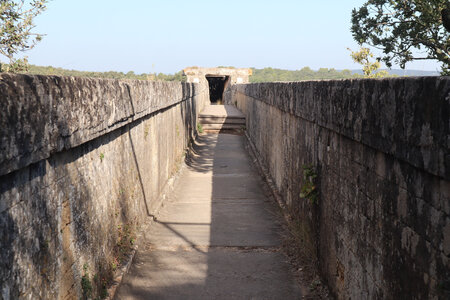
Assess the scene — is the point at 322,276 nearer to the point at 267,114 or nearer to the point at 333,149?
the point at 333,149

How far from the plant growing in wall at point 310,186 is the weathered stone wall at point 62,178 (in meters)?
1.87

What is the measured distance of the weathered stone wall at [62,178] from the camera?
2.20m

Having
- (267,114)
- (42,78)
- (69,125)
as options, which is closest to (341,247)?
(69,125)

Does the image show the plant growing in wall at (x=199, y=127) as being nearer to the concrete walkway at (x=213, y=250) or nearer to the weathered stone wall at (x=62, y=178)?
the concrete walkway at (x=213, y=250)

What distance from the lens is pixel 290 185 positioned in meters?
6.35

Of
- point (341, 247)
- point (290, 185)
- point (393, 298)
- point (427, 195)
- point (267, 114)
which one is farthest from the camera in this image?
point (267, 114)

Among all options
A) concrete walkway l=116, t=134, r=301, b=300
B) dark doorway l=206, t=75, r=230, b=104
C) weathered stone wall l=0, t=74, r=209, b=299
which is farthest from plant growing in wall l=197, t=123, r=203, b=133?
dark doorway l=206, t=75, r=230, b=104

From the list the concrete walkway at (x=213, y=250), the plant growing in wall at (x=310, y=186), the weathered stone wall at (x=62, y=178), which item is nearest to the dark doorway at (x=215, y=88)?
the concrete walkway at (x=213, y=250)

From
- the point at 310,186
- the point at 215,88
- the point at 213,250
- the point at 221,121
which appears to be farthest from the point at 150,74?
A: the point at 215,88

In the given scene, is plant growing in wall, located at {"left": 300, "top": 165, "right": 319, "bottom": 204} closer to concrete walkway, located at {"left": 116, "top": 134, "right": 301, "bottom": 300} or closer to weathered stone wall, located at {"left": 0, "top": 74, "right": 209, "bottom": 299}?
concrete walkway, located at {"left": 116, "top": 134, "right": 301, "bottom": 300}

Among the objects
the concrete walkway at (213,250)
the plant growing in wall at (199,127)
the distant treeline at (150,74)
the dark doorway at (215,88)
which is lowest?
the concrete walkway at (213,250)

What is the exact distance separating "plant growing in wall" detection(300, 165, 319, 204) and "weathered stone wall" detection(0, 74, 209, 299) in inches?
73.8

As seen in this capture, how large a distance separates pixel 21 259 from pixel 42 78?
97 cm

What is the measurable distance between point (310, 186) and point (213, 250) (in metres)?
1.44
